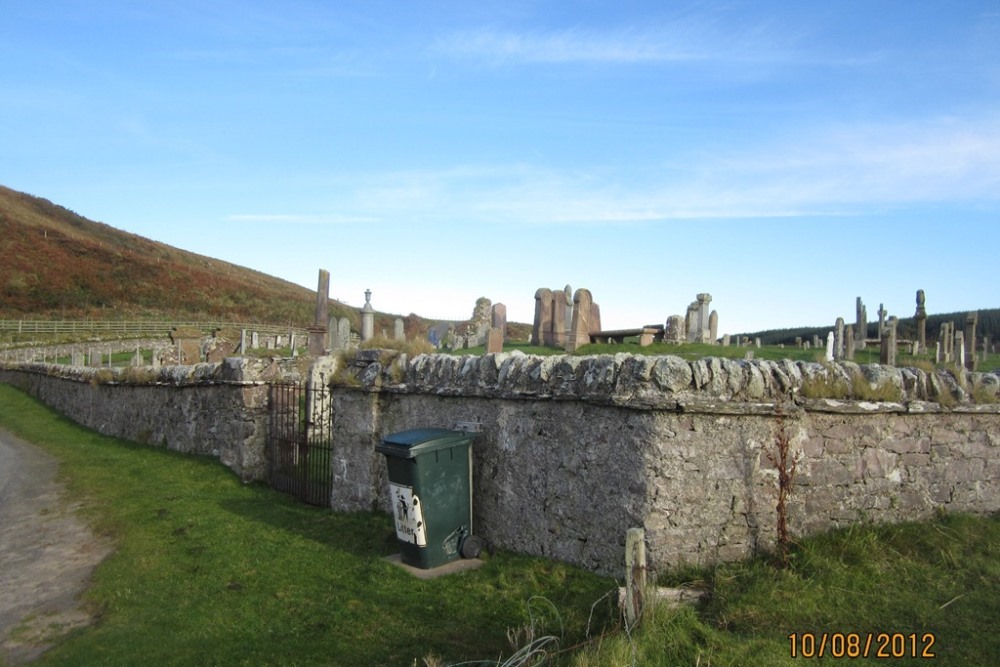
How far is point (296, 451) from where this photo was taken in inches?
414

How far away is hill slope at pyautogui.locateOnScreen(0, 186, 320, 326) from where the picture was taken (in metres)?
57.5

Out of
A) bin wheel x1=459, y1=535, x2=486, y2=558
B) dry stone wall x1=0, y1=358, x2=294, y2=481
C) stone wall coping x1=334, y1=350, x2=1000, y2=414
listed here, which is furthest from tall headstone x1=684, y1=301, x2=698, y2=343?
bin wheel x1=459, y1=535, x2=486, y2=558

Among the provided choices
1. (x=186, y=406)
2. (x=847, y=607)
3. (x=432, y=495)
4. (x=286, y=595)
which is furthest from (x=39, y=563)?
(x=847, y=607)

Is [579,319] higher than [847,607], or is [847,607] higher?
[579,319]

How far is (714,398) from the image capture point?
5887mm

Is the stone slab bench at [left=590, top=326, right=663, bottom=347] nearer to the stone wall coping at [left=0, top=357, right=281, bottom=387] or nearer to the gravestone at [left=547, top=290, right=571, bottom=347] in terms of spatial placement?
the gravestone at [left=547, top=290, right=571, bottom=347]

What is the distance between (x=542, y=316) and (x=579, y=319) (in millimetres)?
2107

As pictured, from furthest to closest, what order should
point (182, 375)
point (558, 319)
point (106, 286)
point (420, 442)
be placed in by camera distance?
point (106, 286)
point (558, 319)
point (182, 375)
point (420, 442)

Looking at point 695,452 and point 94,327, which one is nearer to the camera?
point 695,452

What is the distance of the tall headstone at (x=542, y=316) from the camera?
1942cm

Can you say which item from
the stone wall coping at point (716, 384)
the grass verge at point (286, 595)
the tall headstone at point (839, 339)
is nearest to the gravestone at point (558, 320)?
the tall headstone at point (839, 339)

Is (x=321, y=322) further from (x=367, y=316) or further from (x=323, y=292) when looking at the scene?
(x=367, y=316)

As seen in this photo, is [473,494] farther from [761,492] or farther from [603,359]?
[761,492]

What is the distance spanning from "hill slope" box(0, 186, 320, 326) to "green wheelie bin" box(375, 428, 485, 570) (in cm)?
5629
